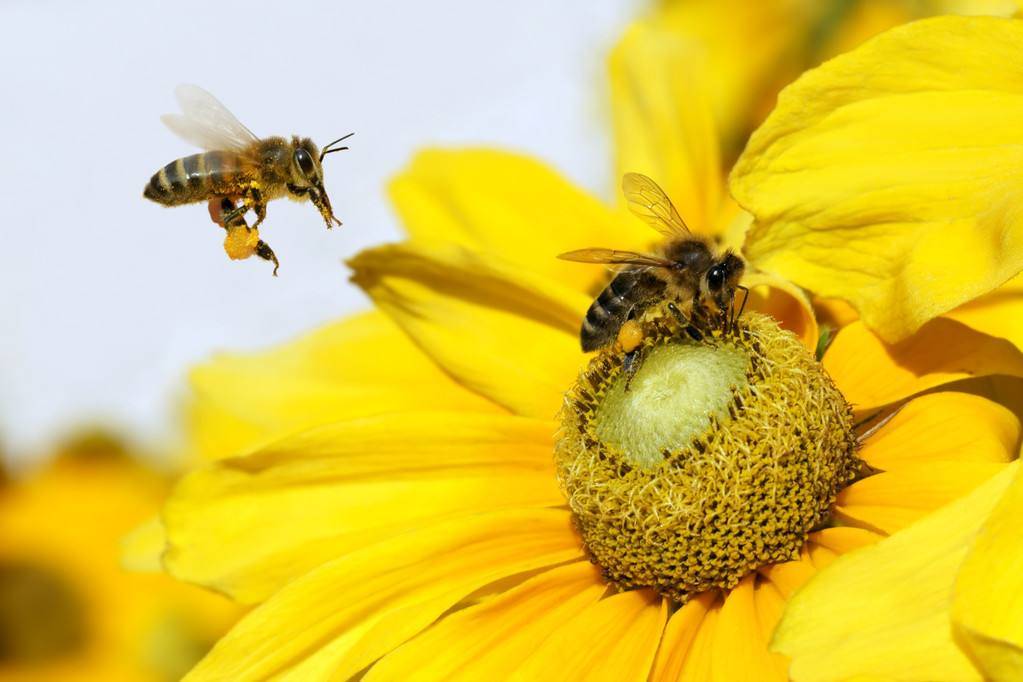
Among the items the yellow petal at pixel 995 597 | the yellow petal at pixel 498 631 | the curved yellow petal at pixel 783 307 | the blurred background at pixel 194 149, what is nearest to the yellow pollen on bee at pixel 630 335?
the curved yellow petal at pixel 783 307

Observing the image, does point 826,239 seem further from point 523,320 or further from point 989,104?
point 523,320

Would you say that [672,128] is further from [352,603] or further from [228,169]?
[352,603]

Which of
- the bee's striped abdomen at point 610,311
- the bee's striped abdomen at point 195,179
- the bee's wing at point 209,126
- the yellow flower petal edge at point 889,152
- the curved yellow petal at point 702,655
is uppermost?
the bee's wing at point 209,126

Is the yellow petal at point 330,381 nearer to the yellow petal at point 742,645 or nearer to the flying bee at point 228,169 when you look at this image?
the flying bee at point 228,169

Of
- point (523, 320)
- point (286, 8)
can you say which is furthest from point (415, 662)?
point (286, 8)

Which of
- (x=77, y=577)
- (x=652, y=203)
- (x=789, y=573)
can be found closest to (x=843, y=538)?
(x=789, y=573)

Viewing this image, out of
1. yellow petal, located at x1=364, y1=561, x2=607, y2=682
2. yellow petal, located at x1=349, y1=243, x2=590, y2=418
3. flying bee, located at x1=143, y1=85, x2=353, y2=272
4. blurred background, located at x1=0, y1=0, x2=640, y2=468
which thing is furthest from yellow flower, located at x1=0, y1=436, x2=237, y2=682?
yellow petal, located at x1=364, y1=561, x2=607, y2=682
